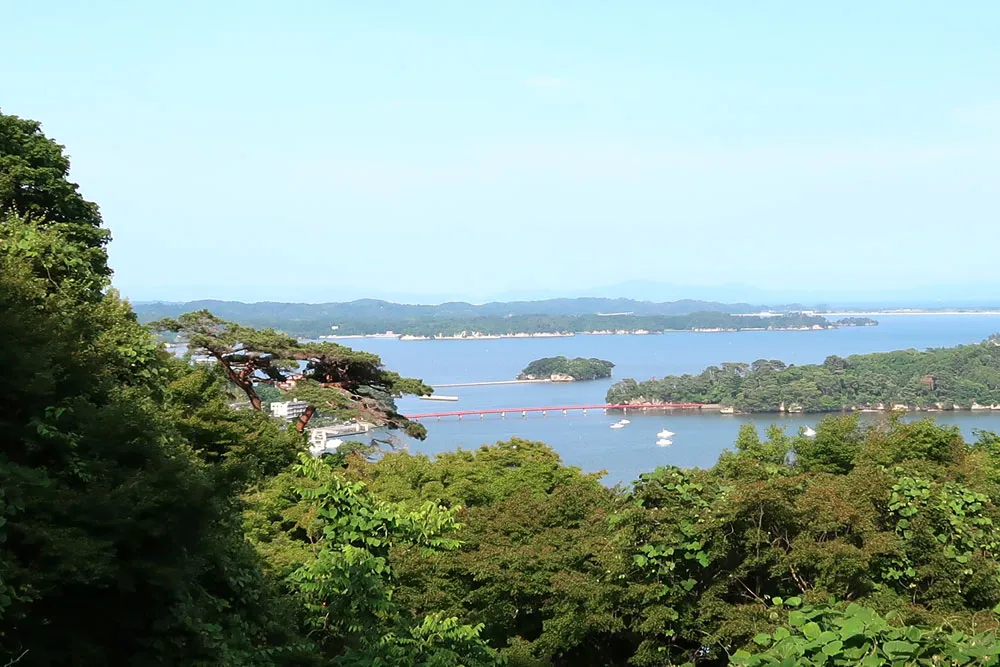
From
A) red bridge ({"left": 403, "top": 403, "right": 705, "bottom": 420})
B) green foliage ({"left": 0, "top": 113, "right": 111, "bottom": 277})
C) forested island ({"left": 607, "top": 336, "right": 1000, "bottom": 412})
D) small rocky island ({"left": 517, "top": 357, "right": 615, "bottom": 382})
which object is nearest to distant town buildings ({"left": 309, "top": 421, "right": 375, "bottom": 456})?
green foliage ({"left": 0, "top": 113, "right": 111, "bottom": 277})

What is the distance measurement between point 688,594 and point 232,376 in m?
10.7

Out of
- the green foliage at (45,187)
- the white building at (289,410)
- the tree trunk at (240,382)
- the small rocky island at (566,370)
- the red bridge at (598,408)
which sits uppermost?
the green foliage at (45,187)

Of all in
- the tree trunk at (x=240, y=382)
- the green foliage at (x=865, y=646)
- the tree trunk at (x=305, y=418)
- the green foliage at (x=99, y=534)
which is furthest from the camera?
the tree trunk at (x=240, y=382)

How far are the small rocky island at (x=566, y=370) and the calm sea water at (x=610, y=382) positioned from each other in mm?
1382

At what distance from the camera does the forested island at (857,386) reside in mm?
49312

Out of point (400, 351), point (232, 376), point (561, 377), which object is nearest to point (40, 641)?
point (232, 376)

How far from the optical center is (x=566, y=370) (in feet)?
257

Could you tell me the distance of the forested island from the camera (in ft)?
162

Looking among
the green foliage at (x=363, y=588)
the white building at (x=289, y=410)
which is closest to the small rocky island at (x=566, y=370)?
the white building at (x=289, y=410)

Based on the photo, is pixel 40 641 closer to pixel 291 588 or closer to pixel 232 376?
pixel 291 588

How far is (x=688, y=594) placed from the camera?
6512mm

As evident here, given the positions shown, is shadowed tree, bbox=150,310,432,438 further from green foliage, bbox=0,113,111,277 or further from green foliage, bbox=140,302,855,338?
green foliage, bbox=140,302,855,338

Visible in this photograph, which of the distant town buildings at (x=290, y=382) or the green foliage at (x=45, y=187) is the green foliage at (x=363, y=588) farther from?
the distant town buildings at (x=290, y=382)

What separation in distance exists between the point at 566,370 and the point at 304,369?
63185 mm
